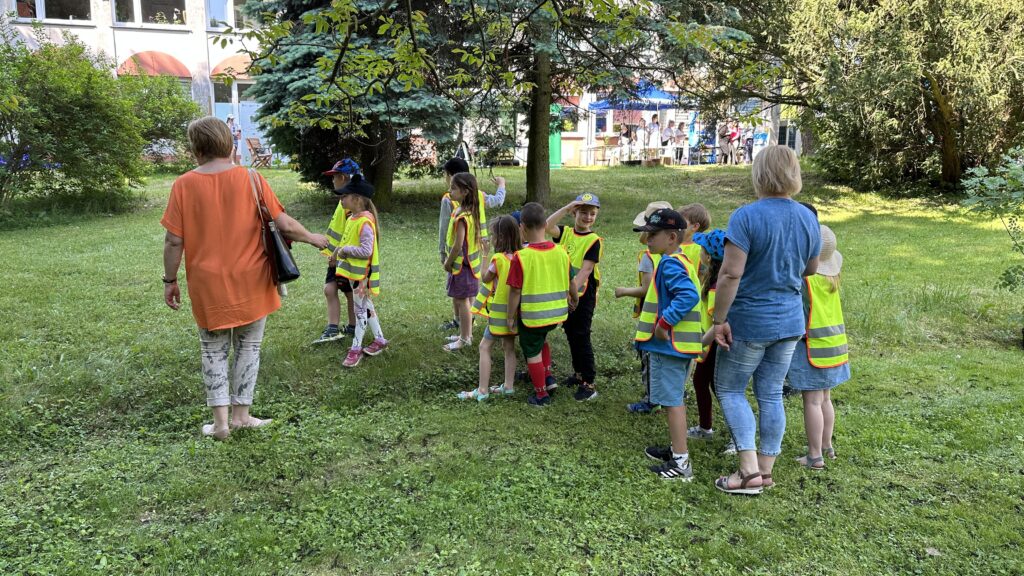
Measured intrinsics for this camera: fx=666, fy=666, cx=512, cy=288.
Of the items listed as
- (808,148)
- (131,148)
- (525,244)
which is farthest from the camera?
(808,148)

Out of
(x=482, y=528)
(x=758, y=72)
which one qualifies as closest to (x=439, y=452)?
(x=482, y=528)

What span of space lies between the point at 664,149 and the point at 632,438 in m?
26.5

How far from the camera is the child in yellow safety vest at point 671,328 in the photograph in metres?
3.78

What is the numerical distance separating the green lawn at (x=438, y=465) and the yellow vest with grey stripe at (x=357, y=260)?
83 cm

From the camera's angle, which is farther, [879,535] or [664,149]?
[664,149]

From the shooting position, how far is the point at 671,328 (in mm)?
3834

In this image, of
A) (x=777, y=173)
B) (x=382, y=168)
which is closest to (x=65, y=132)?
(x=382, y=168)

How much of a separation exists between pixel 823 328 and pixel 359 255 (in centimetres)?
353

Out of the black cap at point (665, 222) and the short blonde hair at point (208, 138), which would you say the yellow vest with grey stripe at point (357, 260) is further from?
the black cap at point (665, 222)

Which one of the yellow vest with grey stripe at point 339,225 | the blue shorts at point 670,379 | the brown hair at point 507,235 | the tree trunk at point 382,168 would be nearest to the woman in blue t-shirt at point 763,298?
the blue shorts at point 670,379

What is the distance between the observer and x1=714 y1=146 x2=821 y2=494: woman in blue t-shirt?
3.45 metres

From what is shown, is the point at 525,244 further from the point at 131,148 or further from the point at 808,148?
the point at 808,148

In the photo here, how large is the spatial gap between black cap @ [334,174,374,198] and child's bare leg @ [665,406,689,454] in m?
3.16

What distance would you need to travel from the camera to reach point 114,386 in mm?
5207
